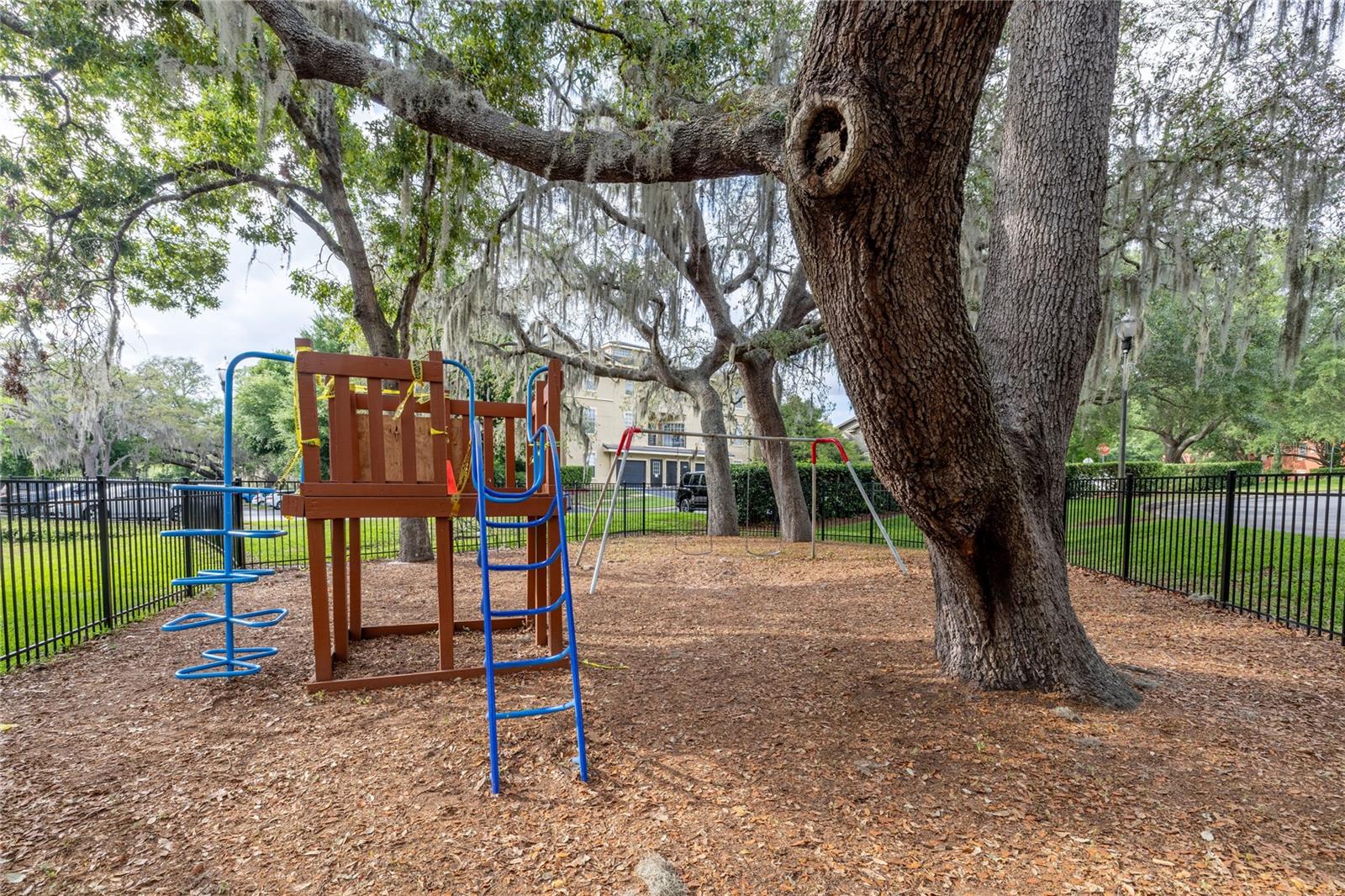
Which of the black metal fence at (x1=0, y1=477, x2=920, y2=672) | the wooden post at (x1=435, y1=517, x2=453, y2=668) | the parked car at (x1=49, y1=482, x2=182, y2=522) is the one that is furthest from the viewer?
the parked car at (x1=49, y1=482, x2=182, y2=522)

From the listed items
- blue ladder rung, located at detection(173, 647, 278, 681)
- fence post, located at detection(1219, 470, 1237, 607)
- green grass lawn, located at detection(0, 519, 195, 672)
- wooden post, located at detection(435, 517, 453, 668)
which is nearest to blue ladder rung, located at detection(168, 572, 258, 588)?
blue ladder rung, located at detection(173, 647, 278, 681)

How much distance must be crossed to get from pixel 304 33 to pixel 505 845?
17.4ft

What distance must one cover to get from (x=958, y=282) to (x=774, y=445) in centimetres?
820

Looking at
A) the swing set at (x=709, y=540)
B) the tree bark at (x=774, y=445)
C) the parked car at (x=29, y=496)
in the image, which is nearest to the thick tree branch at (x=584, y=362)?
the tree bark at (x=774, y=445)

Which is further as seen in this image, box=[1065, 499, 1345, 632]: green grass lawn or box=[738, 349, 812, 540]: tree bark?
box=[738, 349, 812, 540]: tree bark

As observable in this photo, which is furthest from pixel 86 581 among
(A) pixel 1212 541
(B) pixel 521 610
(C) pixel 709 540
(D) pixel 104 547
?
(A) pixel 1212 541

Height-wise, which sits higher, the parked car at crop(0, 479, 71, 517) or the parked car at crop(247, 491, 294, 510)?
the parked car at crop(0, 479, 71, 517)

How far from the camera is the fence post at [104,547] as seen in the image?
4.85m

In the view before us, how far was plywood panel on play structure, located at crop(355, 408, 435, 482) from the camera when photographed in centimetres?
365

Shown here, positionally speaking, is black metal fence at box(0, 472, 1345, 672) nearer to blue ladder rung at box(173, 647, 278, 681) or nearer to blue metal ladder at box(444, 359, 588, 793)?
blue ladder rung at box(173, 647, 278, 681)

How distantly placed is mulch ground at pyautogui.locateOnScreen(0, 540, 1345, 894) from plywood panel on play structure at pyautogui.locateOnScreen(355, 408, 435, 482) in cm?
124

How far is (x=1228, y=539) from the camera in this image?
5484 millimetres

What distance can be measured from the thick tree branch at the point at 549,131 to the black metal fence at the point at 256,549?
10.4ft

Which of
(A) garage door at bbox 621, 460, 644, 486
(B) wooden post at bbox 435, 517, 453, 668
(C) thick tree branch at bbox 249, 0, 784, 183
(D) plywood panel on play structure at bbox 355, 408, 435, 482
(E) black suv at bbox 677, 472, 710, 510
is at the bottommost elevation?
(A) garage door at bbox 621, 460, 644, 486
